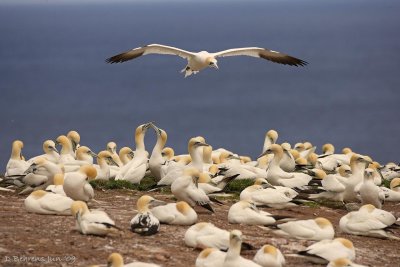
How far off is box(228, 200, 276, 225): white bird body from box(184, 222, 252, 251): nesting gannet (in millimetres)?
1447

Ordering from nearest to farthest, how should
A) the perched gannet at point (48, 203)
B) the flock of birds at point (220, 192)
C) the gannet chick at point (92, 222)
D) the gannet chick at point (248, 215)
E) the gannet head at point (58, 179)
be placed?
the flock of birds at point (220, 192) < the gannet chick at point (92, 222) < the perched gannet at point (48, 203) < the gannet chick at point (248, 215) < the gannet head at point (58, 179)

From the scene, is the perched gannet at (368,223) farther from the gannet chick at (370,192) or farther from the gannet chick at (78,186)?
the gannet chick at (78,186)

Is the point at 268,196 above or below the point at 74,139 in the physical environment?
below

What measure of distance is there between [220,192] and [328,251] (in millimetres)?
4858

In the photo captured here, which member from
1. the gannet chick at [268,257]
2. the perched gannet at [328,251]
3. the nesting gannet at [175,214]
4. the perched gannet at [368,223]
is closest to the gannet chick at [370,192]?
the perched gannet at [368,223]

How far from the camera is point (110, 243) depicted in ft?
43.8

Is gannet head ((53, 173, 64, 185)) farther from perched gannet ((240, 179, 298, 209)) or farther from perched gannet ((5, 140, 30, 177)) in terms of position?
perched gannet ((240, 179, 298, 209))

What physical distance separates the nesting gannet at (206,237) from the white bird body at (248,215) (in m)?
1.45

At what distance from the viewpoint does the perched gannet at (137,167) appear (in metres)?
18.6

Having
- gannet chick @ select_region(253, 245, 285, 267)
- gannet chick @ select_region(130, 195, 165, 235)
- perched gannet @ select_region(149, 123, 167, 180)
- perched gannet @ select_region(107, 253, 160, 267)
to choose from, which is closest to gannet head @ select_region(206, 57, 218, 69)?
perched gannet @ select_region(149, 123, 167, 180)

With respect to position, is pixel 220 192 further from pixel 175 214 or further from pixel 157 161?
pixel 175 214

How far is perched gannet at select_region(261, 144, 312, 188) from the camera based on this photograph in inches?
719

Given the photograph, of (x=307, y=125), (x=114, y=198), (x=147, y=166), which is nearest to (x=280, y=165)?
(x=147, y=166)

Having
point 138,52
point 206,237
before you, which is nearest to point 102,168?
point 138,52
